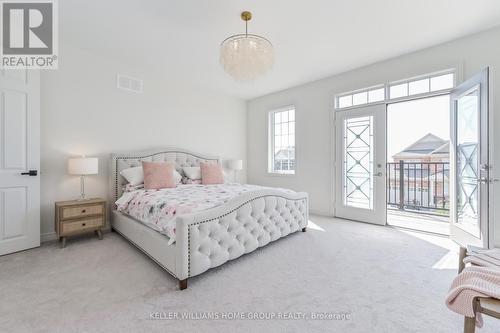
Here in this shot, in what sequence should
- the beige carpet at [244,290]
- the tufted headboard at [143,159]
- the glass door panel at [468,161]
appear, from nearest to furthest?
the beige carpet at [244,290] < the glass door panel at [468,161] < the tufted headboard at [143,159]

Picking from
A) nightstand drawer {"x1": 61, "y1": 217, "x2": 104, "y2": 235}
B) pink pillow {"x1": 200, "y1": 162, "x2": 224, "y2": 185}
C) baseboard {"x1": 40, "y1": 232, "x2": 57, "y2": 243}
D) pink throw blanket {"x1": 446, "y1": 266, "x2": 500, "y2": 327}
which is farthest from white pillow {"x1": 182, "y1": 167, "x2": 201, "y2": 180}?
pink throw blanket {"x1": 446, "y1": 266, "x2": 500, "y2": 327}

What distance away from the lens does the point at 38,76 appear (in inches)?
110

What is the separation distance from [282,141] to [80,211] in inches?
159

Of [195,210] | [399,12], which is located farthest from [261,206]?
[399,12]

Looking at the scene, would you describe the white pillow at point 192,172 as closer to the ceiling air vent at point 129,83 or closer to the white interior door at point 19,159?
the ceiling air vent at point 129,83

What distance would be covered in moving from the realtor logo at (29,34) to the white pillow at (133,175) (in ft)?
5.59

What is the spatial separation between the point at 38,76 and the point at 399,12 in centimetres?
440

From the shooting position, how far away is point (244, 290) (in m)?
1.85

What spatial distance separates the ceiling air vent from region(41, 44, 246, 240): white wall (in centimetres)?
8

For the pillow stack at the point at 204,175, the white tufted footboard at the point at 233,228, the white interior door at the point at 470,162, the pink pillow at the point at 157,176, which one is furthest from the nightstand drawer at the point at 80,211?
the white interior door at the point at 470,162

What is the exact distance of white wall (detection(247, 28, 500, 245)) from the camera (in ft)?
9.06

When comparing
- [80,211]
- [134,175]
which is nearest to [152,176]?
[134,175]

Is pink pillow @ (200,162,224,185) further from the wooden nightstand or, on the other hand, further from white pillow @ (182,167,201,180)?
the wooden nightstand

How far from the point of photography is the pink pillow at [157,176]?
3275 millimetres
